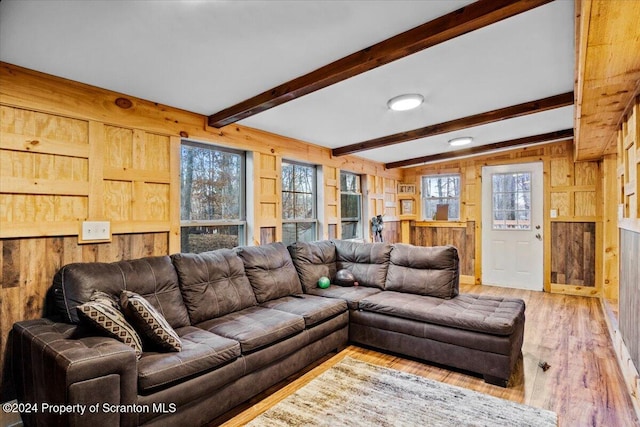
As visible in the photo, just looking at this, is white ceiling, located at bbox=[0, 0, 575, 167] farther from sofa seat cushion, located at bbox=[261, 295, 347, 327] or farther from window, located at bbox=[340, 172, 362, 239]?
window, located at bbox=[340, 172, 362, 239]

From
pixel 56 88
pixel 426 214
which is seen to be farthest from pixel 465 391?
pixel 426 214

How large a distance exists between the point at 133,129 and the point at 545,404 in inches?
144

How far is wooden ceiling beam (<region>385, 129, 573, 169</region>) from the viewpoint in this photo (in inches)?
184

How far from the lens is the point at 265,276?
10.7 ft

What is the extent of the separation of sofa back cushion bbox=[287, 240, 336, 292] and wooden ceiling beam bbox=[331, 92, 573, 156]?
151 centimetres

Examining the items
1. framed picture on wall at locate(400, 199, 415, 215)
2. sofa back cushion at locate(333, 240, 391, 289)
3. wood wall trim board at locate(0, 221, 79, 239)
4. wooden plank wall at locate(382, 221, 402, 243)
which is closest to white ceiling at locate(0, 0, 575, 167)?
wood wall trim board at locate(0, 221, 79, 239)

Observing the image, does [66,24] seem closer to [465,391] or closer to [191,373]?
[191,373]

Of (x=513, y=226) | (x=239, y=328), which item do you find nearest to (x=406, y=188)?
(x=513, y=226)

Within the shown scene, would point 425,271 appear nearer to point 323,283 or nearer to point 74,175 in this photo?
point 323,283

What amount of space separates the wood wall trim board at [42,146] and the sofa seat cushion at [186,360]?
1513mm

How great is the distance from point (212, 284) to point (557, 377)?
9.38ft

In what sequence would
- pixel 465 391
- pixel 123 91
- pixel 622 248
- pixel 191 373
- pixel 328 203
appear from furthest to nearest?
pixel 328 203
pixel 622 248
pixel 123 91
pixel 465 391
pixel 191 373

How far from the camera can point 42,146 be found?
89.0 inches

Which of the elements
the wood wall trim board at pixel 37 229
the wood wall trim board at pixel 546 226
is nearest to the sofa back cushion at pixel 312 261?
the wood wall trim board at pixel 37 229
